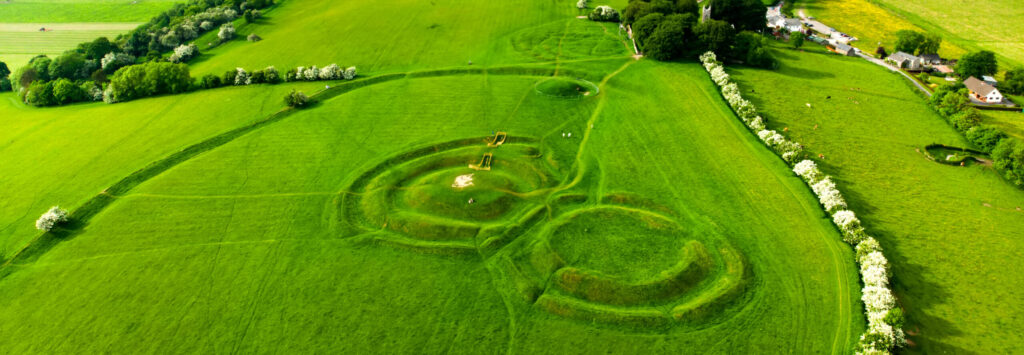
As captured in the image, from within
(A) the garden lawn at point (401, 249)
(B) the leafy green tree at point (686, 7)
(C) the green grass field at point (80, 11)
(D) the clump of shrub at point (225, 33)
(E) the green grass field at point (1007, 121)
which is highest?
(B) the leafy green tree at point (686, 7)

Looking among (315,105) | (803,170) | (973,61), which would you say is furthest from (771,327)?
(973,61)

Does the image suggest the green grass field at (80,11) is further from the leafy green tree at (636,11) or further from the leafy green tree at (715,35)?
the leafy green tree at (715,35)

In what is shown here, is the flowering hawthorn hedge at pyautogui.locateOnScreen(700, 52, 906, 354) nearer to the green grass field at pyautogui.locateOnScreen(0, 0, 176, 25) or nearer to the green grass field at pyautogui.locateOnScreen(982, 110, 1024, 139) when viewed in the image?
the green grass field at pyautogui.locateOnScreen(982, 110, 1024, 139)

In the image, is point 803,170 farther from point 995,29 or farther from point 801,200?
point 995,29

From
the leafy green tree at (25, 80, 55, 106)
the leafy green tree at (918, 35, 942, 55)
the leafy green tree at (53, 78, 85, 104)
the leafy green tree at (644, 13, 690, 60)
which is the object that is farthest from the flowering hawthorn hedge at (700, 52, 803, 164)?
the leafy green tree at (25, 80, 55, 106)

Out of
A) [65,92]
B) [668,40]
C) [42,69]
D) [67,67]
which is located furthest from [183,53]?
[668,40]

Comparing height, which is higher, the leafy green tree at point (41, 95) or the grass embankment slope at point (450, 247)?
the leafy green tree at point (41, 95)

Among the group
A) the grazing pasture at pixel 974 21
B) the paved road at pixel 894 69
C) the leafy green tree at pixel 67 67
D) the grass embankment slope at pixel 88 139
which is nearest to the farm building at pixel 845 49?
the paved road at pixel 894 69
